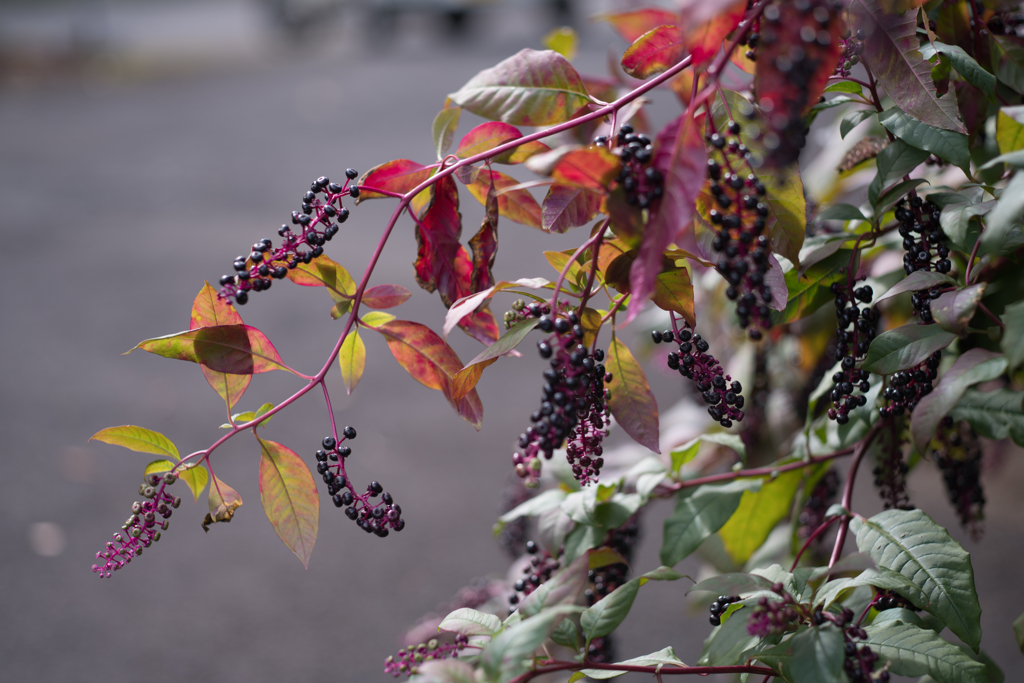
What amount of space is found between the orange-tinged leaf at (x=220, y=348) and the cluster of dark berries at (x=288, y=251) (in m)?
0.03

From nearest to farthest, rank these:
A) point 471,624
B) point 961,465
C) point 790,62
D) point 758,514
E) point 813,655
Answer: point 790,62
point 813,655
point 471,624
point 961,465
point 758,514

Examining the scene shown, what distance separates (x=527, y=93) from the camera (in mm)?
620

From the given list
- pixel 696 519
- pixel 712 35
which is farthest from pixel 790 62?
pixel 696 519

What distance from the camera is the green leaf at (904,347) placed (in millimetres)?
597

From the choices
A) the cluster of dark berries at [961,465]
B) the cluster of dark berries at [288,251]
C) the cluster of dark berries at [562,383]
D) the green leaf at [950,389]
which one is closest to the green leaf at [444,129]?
the cluster of dark berries at [288,251]

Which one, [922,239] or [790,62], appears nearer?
[790,62]

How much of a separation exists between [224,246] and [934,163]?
3737 millimetres

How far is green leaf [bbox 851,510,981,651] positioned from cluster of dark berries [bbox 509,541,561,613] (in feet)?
0.99

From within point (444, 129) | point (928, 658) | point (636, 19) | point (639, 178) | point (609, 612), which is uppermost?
point (636, 19)

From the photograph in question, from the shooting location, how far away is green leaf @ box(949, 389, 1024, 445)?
690 mm

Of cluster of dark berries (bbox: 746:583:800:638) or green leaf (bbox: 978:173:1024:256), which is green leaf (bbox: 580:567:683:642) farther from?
green leaf (bbox: 978:173:1024:256)

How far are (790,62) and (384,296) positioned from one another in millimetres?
382

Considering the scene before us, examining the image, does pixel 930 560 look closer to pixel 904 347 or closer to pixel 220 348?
pixel 904 347

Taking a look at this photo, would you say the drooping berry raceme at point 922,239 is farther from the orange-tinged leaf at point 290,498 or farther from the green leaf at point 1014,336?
the orange-tinged leaf at point 290,498
